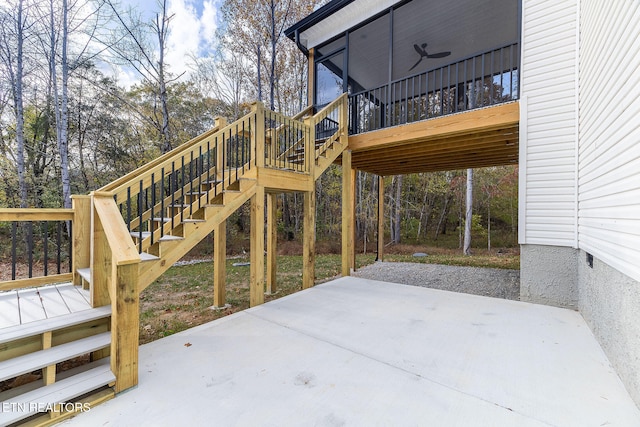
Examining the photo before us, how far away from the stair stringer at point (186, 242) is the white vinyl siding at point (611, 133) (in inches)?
145

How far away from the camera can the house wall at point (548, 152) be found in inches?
146

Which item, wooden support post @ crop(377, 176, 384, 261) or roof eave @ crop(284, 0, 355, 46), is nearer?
roof eave @ crop(284, 0, 355, 46)

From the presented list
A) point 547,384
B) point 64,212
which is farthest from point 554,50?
point 64,212

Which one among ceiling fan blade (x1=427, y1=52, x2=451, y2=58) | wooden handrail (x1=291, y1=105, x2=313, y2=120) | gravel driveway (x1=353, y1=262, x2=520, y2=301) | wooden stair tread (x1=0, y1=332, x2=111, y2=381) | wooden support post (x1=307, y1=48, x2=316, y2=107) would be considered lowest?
gravel driveway (x1=353, y1=262, x2=520, y2=301)

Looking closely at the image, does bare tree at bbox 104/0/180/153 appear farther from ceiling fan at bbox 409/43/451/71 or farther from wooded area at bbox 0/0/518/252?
ceiling fan at bbox 409/43/451/71

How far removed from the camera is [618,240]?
2205mm

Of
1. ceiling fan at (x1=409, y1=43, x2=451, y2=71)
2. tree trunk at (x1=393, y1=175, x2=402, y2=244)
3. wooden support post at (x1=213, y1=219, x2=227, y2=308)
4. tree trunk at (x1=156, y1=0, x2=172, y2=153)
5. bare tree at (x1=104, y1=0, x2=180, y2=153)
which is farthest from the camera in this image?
tree trunk at (x1=393, y1=175, x2=402, y2=244)

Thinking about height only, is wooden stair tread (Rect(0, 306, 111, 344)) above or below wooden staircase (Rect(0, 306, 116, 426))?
above

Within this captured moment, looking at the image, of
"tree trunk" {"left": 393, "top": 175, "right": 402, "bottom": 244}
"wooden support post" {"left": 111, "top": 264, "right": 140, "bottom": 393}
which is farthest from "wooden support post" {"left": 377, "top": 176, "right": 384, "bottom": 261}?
"wooden support post" {"left": 111, "top": 264, "right": 140, "bottom": 393}

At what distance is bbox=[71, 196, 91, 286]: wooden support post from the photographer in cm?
284

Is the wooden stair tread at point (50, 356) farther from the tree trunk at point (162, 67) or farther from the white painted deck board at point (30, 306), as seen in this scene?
the tree trunk at point (162, 67)

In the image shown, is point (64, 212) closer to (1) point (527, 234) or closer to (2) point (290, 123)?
(2) point (290, 123)

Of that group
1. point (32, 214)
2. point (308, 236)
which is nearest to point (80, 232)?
point (32, 214)

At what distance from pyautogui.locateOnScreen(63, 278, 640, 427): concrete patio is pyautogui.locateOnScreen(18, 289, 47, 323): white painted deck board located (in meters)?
0.87
